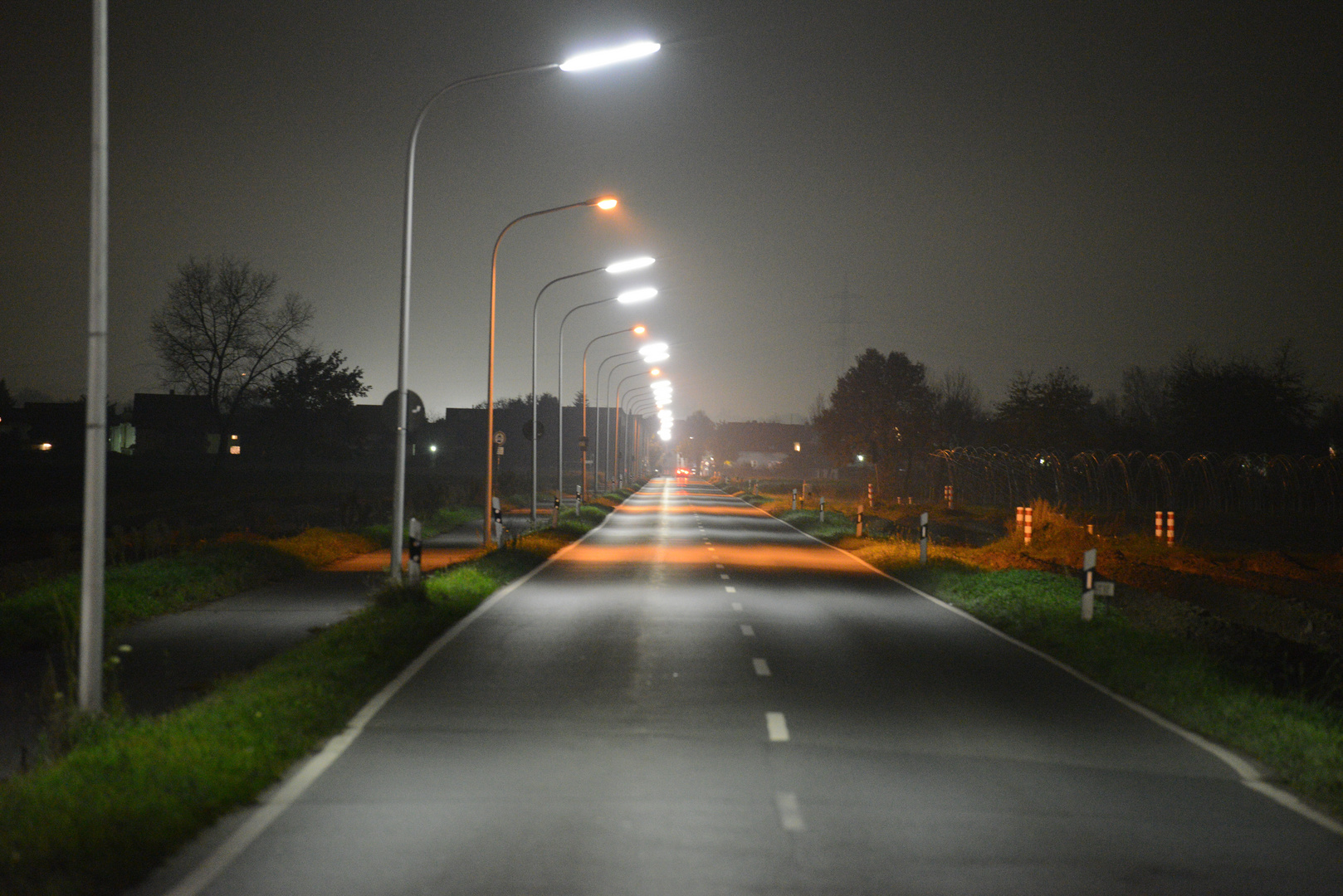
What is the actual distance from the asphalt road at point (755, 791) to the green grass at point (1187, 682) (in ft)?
1.54

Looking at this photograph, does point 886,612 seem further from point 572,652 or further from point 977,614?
point 572,652

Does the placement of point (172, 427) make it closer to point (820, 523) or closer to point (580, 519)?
point (580, 519)

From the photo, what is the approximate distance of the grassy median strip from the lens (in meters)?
6.21

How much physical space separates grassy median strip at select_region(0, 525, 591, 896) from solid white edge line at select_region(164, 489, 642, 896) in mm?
123

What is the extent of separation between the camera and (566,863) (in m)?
6.52

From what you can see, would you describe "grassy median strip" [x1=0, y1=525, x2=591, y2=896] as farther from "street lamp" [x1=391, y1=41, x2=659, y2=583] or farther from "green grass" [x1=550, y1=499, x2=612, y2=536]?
"green grass" [x1=550, y1=499, x2=612, y2=536]

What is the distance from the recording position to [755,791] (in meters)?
8.23

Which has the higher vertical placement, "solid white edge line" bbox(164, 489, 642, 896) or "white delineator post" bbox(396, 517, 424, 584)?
"white delineator post" bbox(396, 517, 424, 584)

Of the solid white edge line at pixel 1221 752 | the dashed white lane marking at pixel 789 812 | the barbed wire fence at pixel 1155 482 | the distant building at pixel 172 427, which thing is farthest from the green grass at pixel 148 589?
the distant building at pixel 172 427

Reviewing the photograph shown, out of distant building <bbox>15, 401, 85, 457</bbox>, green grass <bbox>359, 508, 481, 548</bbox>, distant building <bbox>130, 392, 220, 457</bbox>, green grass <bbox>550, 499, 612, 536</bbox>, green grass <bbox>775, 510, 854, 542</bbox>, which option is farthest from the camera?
distant building <bbox>15, 401, 85, 457</bbox>

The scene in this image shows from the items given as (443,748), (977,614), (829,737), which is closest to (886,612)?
(977,614)

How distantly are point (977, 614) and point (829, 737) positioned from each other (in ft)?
34.7

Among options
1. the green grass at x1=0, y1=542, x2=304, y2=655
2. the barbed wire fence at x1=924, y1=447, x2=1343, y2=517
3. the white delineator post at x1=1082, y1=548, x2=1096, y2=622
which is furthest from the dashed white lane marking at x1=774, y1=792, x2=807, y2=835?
the barbed wire fence at x1=924, y1=447, x2=1343, y2=517

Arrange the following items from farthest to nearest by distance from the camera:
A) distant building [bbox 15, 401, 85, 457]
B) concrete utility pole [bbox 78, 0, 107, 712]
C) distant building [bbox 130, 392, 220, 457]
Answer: distant building [bbox 15, 401, 85, 457] → distant building [bbox 130, 392, 220, 457] → concrete utility pole [bbox 78, 0, 107, 712]
